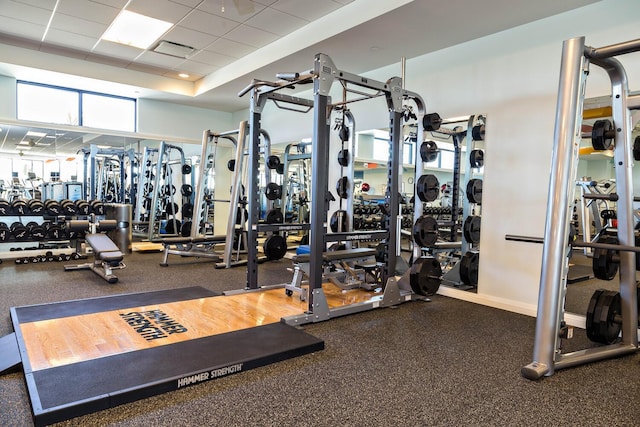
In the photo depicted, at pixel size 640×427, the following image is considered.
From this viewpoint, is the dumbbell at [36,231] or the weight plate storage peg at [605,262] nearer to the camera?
the weight plate storage peg at [605,262]

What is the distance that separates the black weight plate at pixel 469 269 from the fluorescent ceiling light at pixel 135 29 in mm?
4467

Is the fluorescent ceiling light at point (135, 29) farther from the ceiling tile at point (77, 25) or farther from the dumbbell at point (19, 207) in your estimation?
the dumbbell at point (19, 207)

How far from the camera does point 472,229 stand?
4473mm

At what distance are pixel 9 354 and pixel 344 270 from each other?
118 inches

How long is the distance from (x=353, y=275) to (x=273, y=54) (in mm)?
3199

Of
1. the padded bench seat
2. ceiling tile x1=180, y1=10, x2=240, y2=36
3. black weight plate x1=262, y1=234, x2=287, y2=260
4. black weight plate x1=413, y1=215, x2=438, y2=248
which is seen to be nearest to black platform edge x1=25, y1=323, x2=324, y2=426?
the padded bench seat

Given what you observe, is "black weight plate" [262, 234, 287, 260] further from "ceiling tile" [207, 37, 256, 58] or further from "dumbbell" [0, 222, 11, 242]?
"dumbbell" [0, 222, 11, 242]

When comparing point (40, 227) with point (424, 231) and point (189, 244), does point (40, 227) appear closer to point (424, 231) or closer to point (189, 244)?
point (189, 244)

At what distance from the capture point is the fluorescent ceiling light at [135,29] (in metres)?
4.94

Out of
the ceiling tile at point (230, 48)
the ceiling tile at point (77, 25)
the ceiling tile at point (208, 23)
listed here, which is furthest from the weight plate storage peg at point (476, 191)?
the ceiling tile at point (77, 25)

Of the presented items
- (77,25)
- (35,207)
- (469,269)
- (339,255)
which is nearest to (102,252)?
(35,207)

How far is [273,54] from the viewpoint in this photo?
18.2 feet

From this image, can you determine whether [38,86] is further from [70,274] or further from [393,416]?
[393,416]

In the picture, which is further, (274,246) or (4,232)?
(4,232)
